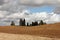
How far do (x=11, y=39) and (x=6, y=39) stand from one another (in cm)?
72

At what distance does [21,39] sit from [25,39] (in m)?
0.61

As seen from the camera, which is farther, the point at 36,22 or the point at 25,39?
the point at 36,22

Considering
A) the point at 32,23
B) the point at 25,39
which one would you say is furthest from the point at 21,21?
the point at 25,39

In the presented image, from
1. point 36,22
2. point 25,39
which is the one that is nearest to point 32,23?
point 36,22

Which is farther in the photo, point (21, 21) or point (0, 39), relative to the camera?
point (21, 21)

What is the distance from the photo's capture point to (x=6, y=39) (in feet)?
93.2

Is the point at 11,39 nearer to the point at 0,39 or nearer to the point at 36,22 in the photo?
the point at 0,39

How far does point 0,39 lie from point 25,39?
12.2ft

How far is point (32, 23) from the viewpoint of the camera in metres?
108

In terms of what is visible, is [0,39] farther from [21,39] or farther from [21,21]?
[21,21]

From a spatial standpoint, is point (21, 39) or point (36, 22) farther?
point (36, 22)

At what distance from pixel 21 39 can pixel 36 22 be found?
81.2m

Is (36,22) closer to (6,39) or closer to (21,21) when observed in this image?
(21,21)

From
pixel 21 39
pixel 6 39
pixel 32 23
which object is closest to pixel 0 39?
pixel 6 39
